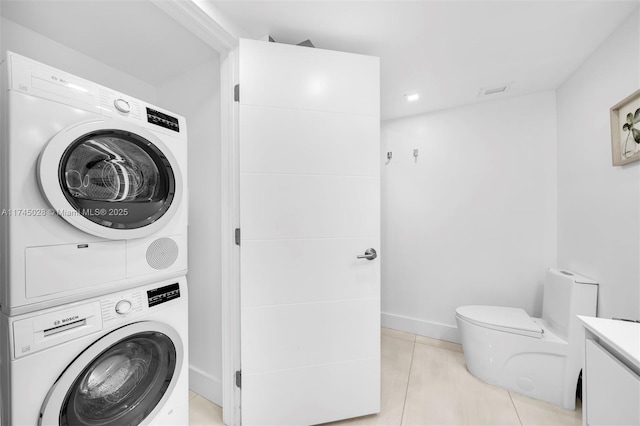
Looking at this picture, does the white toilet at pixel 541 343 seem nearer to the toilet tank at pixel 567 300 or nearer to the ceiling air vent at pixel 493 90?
the toilet tank at pixel 567 300

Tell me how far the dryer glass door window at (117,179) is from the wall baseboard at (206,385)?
1199 millimetres

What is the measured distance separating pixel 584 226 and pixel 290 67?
2.17m

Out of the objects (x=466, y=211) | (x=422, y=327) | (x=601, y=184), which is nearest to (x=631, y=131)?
(x=601, y=184)

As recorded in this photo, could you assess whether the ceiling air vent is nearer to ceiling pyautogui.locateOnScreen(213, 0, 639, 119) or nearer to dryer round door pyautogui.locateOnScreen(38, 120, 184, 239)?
ceiling pyautogui.locateOnScreen(213, 0, 639, 119)

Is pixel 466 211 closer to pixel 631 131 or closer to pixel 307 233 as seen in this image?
pixel 631 131

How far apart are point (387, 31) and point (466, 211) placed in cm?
168

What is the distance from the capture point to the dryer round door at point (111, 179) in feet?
2.78

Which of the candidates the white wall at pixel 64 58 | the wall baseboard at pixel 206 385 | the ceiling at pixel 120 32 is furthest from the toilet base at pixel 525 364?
the white wall at pixel 64 58

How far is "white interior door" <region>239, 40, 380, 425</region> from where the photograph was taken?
1.34 m

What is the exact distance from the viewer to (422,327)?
97.4 inches

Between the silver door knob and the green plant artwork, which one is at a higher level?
the green plant artwork

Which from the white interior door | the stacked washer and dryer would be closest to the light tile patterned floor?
the white interior door

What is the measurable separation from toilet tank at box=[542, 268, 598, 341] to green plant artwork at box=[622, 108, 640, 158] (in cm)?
81

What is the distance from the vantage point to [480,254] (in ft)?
7.48
